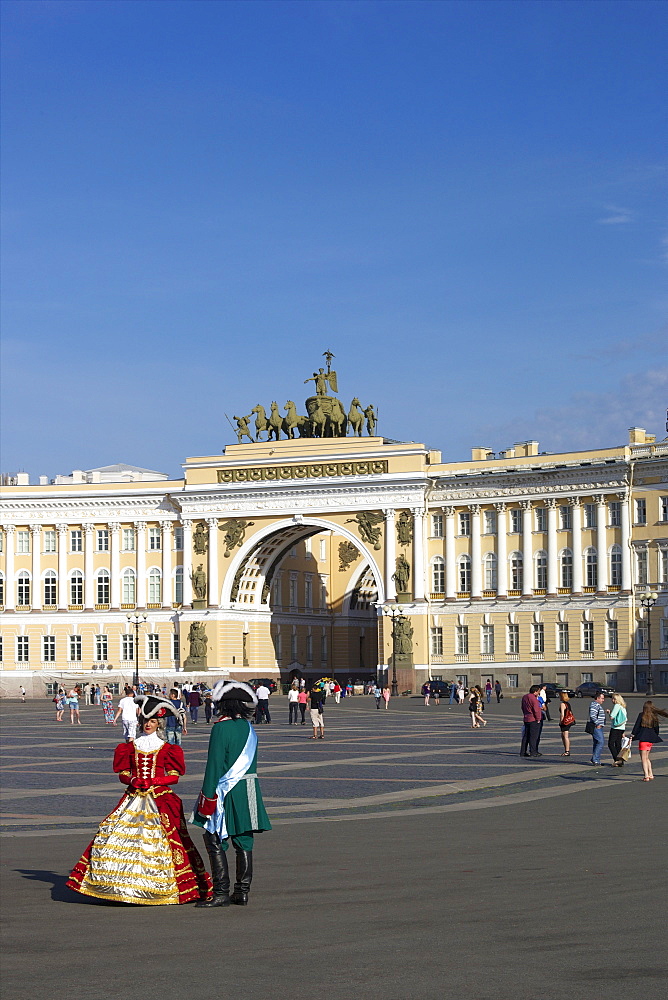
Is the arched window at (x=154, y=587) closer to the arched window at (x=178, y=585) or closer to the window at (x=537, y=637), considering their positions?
the arched window at (x=178, y=585)

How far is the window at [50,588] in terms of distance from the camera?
93.5 meters

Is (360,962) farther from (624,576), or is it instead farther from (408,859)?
(624,576)

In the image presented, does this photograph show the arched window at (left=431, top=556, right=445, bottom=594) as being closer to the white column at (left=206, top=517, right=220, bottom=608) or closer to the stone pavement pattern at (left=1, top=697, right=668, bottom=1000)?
the white column at (left=206, top=517, right=220, bottom=608)

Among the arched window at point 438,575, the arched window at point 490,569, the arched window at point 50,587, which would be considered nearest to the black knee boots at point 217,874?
the arched window at point 490,569

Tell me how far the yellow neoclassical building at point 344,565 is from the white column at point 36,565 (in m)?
0.09

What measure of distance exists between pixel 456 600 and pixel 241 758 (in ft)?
235

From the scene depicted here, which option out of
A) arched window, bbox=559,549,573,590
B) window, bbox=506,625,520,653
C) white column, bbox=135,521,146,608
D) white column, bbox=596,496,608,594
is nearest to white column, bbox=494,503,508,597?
window, bbox=506,625,520,653

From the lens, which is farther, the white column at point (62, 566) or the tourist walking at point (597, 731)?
the white column at point (62, 566)

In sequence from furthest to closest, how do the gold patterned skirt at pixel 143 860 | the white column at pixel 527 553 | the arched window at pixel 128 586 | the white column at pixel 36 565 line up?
1. the white column at pixel 36 565
2. the arched window at pixel 128 586
3. the white column at pixel 527 553
4. the gold patterned skirt at pixel 143 860

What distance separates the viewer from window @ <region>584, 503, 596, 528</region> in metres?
79.5

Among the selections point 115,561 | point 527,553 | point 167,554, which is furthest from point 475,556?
point 115,561

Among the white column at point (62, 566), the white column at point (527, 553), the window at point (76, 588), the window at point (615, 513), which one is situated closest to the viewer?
the window at point (615, 513)

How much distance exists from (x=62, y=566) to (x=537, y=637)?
101 feet

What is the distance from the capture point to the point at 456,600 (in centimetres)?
8338
